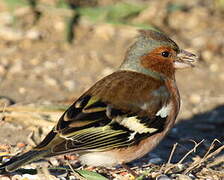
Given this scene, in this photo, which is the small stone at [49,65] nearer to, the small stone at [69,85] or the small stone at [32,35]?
the small stone at [69,85]

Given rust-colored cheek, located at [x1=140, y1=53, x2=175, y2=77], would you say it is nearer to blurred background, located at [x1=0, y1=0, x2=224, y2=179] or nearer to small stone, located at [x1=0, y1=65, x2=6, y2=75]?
blurred background, located at [x1=0, y1=0, x2=224, y2=179]

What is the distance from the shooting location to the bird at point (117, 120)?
416 centimetres

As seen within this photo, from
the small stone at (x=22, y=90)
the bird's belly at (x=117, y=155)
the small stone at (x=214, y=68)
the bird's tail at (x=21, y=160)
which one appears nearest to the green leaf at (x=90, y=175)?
the bird's belly at (x=117, y=155)

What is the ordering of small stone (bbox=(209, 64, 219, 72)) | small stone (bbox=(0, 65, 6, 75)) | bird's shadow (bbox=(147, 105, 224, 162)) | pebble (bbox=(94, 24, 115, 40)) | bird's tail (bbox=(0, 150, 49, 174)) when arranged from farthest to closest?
pebble (bbox=(94, 24, 115, 40))
small stone (bbox=(209, 64, 219, 72))
small stone (bbox=(0, 65, 6, 75))
bird's shadow (bbox=(147, 105, 224, 162))
bird's tail (bbox=(0, 150, 49, 174))

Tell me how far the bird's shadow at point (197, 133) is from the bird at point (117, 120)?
84cm

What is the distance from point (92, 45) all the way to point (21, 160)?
377cm

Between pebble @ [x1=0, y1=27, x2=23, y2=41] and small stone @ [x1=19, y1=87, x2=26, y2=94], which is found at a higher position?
pebble @ [x1=0, y1=27, x2=23, y2=41]

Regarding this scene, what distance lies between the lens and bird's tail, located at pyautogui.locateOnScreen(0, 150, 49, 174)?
12.9ft

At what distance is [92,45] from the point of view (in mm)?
7547

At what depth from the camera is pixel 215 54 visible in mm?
7609

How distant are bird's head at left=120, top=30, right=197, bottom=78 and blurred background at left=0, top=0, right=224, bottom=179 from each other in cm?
124

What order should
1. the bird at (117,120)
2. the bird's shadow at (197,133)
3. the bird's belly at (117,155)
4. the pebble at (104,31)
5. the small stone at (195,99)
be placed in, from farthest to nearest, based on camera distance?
1. the pebble at (104,31)
2. the small stone at (195,99)
3. the bird's shadow at (197,133)
4. the bird's belly at (117,155)
5. the bird at (117,120)

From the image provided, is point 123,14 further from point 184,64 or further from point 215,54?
Answer: point 184,64

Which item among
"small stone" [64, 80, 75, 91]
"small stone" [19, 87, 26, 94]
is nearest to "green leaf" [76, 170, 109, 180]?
"small stone" [19, 87, 26, 94]
